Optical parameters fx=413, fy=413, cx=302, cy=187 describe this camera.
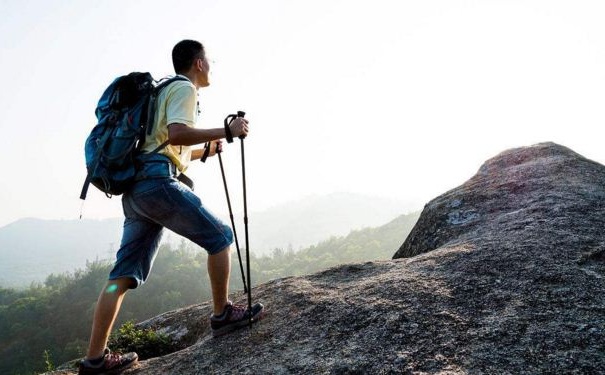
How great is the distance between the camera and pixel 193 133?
3.90 metres

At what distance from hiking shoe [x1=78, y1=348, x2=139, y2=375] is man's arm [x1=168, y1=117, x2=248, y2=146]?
2373mm

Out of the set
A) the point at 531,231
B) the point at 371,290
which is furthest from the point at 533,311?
the point at 531,231

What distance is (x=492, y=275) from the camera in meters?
4.01

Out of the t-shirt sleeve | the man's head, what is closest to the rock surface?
the t-shirt sleeve

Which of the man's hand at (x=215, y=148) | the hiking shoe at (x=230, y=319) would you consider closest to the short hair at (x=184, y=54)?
the man's hand at (x=215, y=148)

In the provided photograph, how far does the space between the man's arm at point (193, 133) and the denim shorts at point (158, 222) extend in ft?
1.49

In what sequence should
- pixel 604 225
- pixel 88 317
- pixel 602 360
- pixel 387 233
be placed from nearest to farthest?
pixel 602 360 → pixel 604 225 → pixel 88 317 → pixel 387 233

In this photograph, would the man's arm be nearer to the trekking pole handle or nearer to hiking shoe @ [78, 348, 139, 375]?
the trekking pole handle

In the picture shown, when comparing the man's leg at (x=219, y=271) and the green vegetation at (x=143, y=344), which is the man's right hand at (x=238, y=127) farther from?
the green vegetation at (x=143, y=344)

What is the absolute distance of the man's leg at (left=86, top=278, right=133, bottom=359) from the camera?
4.08 meters

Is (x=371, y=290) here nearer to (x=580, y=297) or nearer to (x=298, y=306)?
(x=298, y=306)

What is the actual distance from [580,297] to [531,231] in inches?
67.2

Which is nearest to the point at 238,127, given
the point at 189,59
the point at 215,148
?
the point at 189,59

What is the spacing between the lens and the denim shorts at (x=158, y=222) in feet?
13.3
